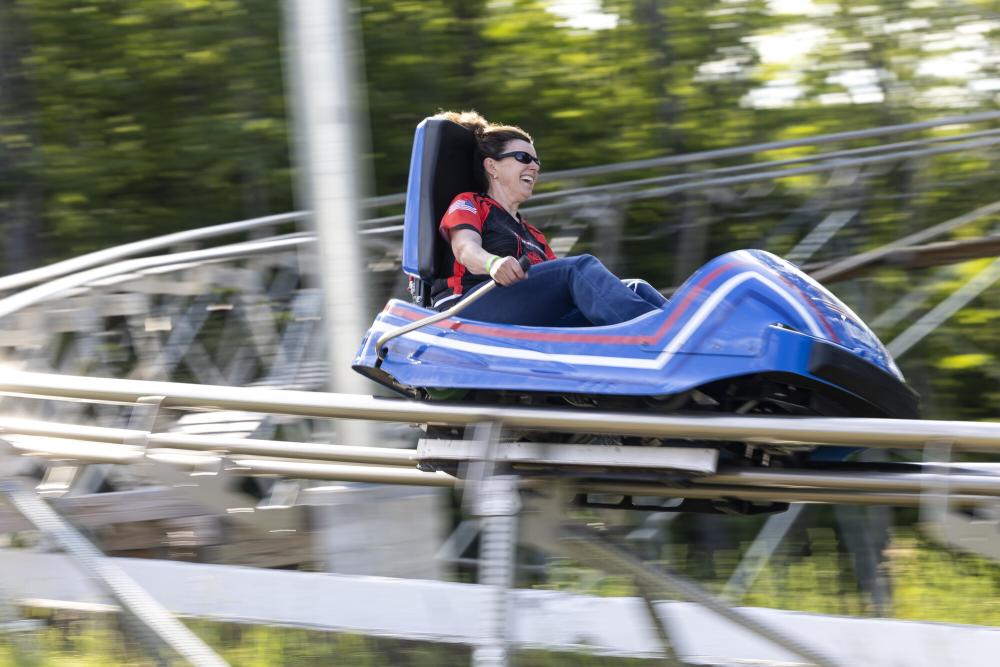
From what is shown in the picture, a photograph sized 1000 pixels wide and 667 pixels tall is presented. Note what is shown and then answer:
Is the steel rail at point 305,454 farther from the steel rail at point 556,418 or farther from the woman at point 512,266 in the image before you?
the woman at point 512,266

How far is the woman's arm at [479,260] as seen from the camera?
3182 mm

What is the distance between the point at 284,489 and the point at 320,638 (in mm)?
1442

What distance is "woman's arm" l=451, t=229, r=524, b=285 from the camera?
3.18 meters

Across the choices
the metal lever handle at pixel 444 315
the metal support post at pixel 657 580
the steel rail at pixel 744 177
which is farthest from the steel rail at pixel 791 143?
the metal lever handle at pixel 444 315

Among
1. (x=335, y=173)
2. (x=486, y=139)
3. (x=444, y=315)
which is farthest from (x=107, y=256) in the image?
(x=444, y=315)

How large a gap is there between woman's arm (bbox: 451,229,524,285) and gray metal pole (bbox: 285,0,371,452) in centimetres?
89

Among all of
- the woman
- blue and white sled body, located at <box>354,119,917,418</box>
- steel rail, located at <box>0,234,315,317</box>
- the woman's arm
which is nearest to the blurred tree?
steel rail, located at <box>0,234,315,317</box>

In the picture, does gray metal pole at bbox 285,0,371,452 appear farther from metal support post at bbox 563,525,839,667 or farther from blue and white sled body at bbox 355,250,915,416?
blue and white sled body at bbox 355,250,915,416

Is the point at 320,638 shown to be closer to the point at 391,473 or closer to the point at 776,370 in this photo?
the point at 391,473

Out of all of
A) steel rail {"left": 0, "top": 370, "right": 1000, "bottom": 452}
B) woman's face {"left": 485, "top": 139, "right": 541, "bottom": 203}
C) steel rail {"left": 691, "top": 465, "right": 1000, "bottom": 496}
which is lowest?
steel rail {"left": 691, "top": 465, "right": 1000, "bottom": 496}

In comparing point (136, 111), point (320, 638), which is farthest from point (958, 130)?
point (320, 638)

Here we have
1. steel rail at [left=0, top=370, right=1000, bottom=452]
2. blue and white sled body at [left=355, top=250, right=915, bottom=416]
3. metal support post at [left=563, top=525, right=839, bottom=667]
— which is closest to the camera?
steel rail at [left=0, top=370, right=1000, bottom=452]

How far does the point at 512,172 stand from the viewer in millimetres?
3670

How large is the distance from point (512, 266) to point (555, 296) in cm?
22
